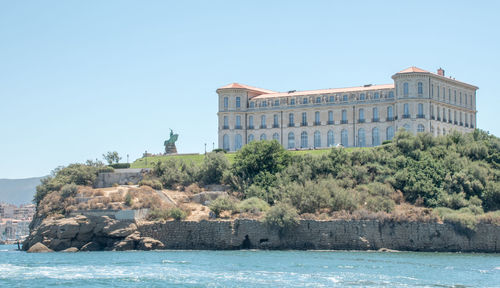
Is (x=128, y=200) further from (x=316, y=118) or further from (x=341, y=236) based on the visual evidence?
(x=316, y=118)

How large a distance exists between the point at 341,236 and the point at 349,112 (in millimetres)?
36291

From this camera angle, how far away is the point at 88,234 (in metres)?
68.4

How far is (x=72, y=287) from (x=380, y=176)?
36.3 m

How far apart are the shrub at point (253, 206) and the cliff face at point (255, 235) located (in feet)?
10.3

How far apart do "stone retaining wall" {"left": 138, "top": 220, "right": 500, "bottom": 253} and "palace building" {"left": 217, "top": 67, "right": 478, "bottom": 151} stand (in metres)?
30.5

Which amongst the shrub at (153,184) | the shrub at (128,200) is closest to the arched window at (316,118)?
the shrub at (153,184)

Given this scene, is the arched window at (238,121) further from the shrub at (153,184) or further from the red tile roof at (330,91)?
the shrub at (153,184)

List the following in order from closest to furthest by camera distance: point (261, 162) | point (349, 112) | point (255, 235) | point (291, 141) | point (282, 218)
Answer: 1. point (282, 218)
2. point (255, 235)
3. point (261, 162)
4. point (349, 112)
5. point (291, 141)

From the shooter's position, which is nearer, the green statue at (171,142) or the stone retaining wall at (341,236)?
the stone retaining wall at (341,236)

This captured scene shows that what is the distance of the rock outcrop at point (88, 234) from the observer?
6769 cm

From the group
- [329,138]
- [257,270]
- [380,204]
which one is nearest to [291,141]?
[329,138]

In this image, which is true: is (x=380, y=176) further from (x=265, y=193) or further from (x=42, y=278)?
(x=42, y=278)

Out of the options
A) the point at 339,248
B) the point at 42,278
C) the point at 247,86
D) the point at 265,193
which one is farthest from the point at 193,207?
the point at 247,86

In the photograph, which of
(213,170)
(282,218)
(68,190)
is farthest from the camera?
(213,170)
